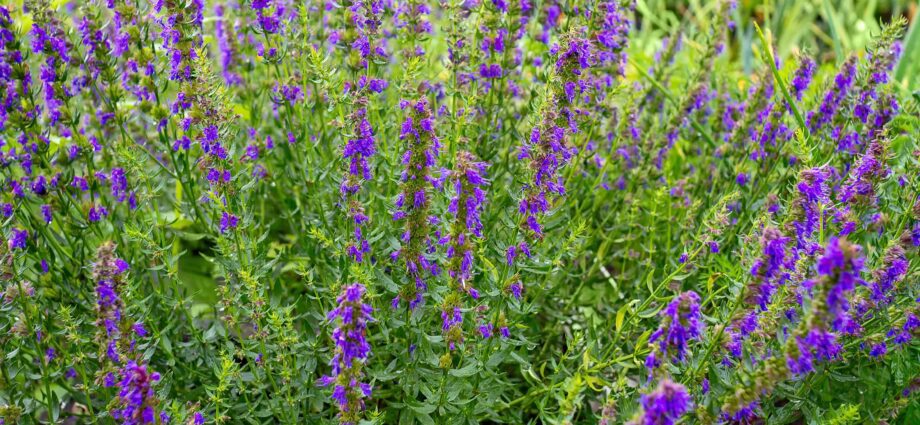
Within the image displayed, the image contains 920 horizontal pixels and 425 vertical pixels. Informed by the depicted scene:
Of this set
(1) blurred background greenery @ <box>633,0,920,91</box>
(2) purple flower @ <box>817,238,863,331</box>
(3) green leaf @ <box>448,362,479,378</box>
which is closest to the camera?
(2) purple flower @ <box>817,238,863,331</box>

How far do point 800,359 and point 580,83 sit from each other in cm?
149

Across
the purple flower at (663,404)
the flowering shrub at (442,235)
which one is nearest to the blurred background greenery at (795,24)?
the flowering shrub at (442,235)

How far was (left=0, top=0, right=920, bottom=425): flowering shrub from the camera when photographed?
9.13ft

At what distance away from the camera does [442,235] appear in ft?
10.9

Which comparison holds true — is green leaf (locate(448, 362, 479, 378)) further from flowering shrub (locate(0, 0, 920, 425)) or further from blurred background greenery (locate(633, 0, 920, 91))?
blurred background greenery (locate(633, 0, 920, 91))

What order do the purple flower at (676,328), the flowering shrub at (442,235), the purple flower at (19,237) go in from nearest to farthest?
the purple flower at (676,328)
the flowering shrub at (442,235)
the purple flower at (19,237)

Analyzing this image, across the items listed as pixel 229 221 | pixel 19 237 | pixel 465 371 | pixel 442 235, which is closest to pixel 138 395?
pixel 229 221

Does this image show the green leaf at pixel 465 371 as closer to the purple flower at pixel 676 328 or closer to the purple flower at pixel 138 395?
the purple flower at pixel 676 328

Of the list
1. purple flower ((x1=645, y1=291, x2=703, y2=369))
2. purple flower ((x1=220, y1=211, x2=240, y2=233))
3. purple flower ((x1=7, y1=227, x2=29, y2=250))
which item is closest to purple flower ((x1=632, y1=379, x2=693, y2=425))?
purple flower ((x1=645, y1=291, x2=703, y2=369))

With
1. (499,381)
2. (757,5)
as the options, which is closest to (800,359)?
(499,381)

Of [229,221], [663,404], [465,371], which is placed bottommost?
[465,371]

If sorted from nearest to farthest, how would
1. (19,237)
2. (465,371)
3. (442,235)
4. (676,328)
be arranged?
(676,328), (465,371), (442,235), (19,237)

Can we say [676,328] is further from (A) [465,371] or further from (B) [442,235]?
(B) [442,235]

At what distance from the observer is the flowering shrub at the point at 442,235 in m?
2.78
